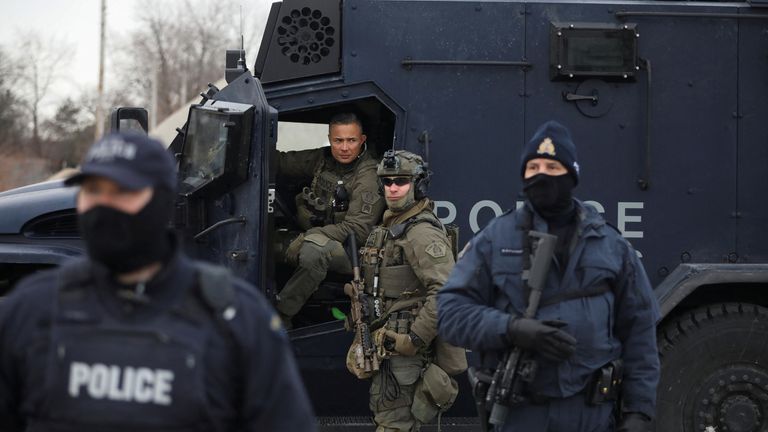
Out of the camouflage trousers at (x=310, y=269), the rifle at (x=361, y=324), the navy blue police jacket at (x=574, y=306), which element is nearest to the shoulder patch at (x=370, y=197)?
the camouflage trousers at (x=310, y=269)

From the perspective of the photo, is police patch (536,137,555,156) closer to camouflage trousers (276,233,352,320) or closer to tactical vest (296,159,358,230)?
camouflage trousers (276,233,352,320)

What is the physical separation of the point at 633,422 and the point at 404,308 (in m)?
1.67

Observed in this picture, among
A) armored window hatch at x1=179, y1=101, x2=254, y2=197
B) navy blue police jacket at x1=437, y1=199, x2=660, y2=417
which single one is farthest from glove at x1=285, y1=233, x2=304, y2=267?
navy blue police jacket at x1=437, y1=199, x2=660, y2=417

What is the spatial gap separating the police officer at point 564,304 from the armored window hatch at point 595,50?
A: 77.0 inches

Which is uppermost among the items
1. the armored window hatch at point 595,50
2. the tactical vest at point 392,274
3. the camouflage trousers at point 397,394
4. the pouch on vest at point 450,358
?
the armored window hatch at point 595,50

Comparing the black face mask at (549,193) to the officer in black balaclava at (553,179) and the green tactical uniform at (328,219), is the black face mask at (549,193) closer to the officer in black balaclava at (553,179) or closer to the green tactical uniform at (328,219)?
the officer in black balaclava at (553,179)

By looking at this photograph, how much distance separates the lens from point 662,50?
5699 millimetres

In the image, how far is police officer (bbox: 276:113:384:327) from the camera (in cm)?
562

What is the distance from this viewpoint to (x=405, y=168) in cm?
523

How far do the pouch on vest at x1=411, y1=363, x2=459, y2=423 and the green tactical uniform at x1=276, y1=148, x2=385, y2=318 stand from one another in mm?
768

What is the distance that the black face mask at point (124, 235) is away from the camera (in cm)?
222

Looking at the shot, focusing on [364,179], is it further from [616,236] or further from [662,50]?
[616,236]

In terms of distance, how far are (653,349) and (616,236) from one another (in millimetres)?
389

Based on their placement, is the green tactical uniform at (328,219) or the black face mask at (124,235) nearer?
the black face mask at (124,235)
